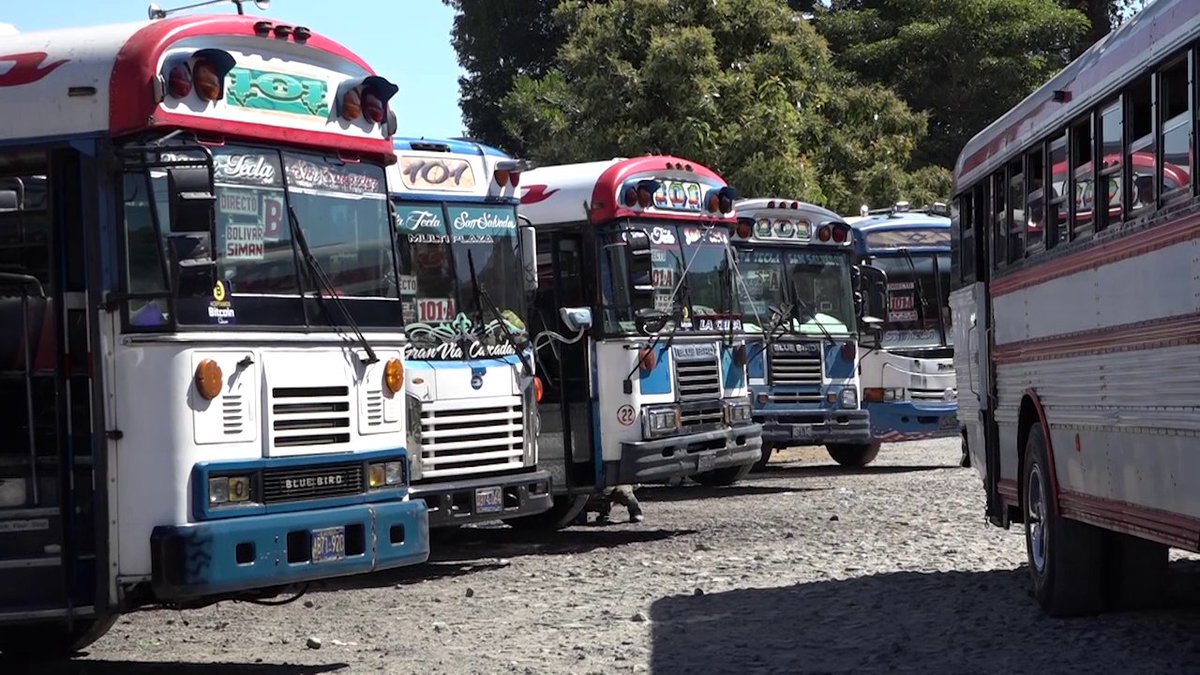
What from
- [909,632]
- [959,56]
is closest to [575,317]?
[909,632]

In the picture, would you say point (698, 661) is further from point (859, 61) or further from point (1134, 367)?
point (859, 61)

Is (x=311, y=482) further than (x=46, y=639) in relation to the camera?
No

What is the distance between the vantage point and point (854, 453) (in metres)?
24.7

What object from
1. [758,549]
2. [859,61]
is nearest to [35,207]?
[758,549]

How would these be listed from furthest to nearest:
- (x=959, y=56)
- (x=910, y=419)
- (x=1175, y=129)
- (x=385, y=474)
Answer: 1. (x=959, y=56)
2. (x=910, y=419)
3. (x=385, y=474)
4. (x=1175, y=129)

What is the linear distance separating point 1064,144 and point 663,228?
21.2 ft

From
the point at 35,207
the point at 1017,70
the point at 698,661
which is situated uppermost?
the point at 1017,70

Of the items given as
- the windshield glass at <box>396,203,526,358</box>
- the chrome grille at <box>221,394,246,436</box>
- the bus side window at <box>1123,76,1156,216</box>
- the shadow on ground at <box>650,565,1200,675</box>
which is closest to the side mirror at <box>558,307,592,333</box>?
the windshield glass at <box>396,203,526,358</box>

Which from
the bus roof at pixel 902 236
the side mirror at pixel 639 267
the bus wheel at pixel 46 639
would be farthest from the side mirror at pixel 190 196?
the bus roof at pixel 902 236

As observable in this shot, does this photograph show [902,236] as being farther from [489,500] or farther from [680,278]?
[489,500]

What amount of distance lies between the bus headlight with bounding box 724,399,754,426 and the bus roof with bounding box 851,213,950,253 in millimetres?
6984

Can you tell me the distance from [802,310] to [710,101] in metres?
8.38

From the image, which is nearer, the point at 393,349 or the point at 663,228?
the point at 393,349

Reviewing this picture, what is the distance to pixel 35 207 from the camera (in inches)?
358
